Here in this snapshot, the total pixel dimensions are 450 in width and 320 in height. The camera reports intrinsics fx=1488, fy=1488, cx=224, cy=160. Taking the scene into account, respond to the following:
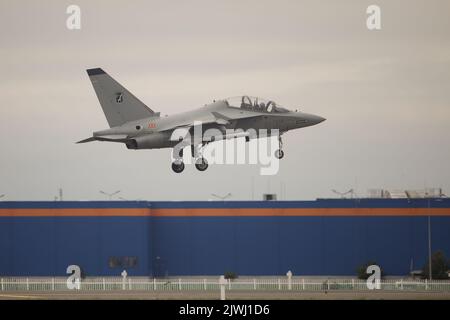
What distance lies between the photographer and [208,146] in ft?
314

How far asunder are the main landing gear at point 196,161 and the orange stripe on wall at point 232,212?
26.8m

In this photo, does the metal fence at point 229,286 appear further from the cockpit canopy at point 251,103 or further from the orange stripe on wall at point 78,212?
the cockpit canopy at point 251,103

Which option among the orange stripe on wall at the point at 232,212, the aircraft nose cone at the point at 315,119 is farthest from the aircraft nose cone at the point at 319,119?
the orange stripe on wall at the point at 232,212

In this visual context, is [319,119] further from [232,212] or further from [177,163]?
[232,212]

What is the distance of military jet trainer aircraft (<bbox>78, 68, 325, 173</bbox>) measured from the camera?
9438 centimetres

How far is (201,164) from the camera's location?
94500mm

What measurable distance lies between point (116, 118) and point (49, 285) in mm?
20417

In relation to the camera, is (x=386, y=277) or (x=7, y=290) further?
(x=386, y=277)

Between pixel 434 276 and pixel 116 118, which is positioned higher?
pixel 116 118

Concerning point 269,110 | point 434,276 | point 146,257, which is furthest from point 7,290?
point 434,276

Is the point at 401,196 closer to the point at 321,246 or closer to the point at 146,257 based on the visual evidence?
the point at 321,246

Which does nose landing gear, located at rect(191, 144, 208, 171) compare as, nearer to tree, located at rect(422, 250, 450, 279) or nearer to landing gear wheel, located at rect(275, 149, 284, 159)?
landing gear wheel, located at rect(275, 149, 284, 159)

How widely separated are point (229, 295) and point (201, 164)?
10.4 m

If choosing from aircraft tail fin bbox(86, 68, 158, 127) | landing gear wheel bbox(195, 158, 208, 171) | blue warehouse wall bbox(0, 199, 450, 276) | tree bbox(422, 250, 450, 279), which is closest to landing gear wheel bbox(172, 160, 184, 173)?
landing gear wheel bbox(195, 158, 208, 171)
